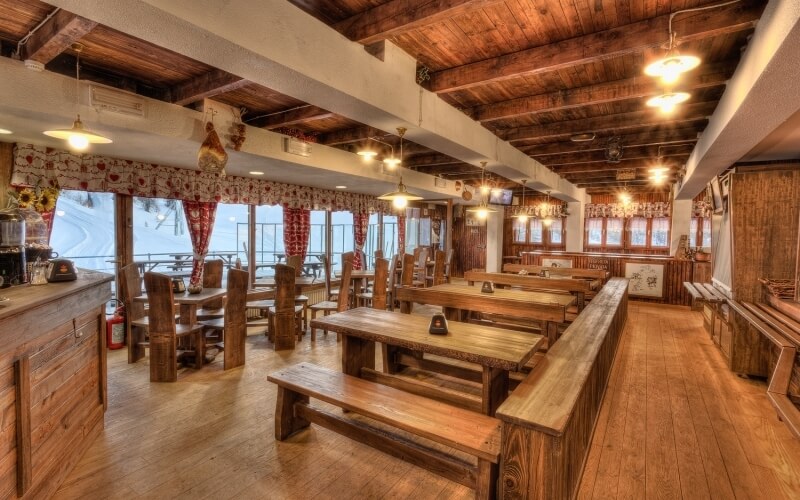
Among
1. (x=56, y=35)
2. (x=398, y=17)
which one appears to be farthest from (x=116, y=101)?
(x=398, y=17)

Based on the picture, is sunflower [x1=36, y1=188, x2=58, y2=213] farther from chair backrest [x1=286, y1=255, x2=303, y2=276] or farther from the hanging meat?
chair backrest [x1=286, y1=255, x2=303, y2=276]

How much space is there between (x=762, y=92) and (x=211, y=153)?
386cm

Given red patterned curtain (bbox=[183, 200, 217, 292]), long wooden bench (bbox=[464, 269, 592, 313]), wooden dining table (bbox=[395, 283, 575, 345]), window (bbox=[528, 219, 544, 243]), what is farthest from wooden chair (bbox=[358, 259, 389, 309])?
window (bbox=[528, 219, 544, 243])

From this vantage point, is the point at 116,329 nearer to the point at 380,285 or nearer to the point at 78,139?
the point at 78,139

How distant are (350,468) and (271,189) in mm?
4981

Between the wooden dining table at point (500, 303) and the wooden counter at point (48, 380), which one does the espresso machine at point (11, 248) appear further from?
the wooden dining table at point (500, 303)

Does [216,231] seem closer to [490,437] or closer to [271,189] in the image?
[271,189]

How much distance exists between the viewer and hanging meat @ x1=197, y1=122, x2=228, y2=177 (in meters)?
3.38

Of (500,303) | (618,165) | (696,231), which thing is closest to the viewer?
(500,303)

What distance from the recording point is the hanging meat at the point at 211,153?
3375 mm

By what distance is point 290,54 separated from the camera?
2090 millimetres

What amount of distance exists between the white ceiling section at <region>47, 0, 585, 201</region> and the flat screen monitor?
6.36 metres

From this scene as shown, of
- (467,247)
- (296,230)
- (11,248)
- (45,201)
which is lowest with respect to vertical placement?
(467,247)

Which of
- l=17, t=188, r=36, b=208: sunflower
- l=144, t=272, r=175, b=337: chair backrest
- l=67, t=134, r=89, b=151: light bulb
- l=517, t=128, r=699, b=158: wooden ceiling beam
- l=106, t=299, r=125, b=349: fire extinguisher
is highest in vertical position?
l=517, t=128, r=699, b=158: wooden ceiling beam
